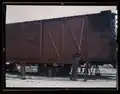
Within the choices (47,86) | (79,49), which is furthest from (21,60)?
(79,49)

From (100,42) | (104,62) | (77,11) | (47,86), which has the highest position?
(77,11)

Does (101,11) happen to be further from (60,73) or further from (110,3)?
(60,73)

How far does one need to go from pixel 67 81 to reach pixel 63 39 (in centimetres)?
62

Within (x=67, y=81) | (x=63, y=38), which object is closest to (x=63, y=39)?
A: (x=63, y=38)

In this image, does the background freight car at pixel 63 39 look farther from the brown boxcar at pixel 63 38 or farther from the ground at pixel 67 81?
the ground at pixel 67 81

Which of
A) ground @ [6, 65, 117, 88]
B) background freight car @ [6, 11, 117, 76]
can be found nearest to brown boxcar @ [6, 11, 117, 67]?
background freight car @ [6, 11, 117, 76]

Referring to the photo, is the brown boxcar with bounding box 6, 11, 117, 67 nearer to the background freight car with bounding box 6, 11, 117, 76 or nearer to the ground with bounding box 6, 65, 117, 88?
the background freight car with bounding box 6, 11, 117, 76

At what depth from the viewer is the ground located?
3.68m

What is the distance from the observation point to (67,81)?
12.2 feet

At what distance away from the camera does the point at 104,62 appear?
3.77 metres

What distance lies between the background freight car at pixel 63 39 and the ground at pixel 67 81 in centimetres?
15

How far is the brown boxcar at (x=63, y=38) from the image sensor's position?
370 centimetres

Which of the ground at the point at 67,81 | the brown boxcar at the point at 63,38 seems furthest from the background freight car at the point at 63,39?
the ground at the point at 67,81

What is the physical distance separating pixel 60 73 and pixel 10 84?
29.6 inches
